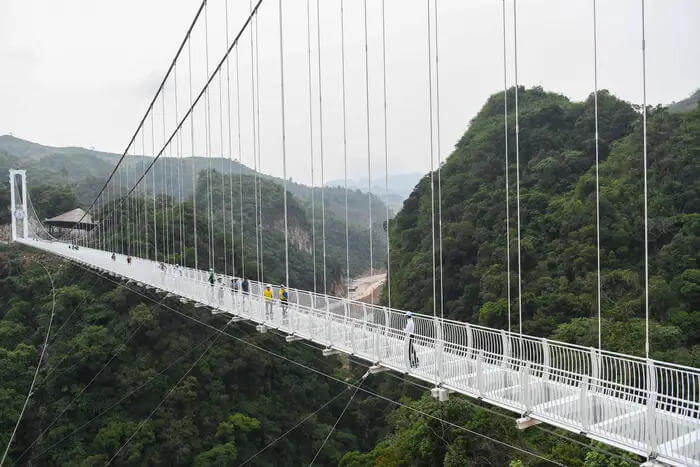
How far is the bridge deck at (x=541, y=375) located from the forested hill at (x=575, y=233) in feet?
27.3

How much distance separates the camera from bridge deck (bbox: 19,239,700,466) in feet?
14.2

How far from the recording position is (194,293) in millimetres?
13297

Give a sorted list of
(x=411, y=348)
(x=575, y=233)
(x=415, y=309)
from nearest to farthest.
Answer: (x=411, y=348)
(x=575, y=233)
(x=415, y=309)

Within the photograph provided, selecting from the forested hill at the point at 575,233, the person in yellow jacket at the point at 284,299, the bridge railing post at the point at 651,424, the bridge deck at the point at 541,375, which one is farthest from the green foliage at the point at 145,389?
the bridge railing post at the point at 651,424

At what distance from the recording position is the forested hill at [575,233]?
1541 centimetres

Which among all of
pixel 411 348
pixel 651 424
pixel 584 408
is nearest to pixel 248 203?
pixel 411 348

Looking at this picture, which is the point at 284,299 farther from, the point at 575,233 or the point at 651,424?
the point at 575,233

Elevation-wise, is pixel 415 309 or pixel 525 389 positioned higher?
pixel 525 389

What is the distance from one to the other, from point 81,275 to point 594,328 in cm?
2243

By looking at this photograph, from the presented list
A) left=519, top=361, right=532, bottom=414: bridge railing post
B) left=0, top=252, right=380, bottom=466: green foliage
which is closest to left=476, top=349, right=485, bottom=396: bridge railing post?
left=519, top=361, right=532, bottom=414: bridge railing post

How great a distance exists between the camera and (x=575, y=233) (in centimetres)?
1842

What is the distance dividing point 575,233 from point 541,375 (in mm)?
13061

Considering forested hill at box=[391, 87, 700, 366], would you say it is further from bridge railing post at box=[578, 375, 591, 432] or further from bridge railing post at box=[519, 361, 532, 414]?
bridge railing post at box=[578, 375, 591, 432]

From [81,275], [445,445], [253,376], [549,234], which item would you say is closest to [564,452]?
[445,445]
